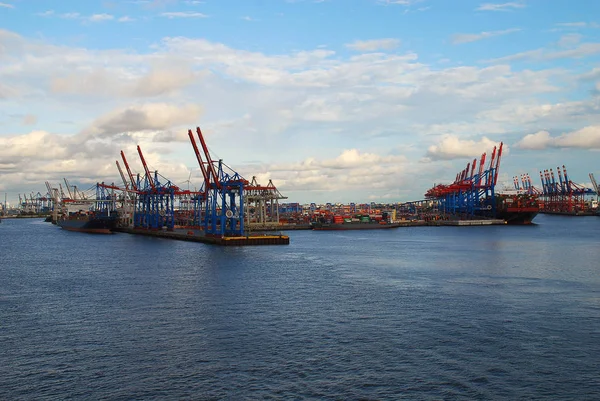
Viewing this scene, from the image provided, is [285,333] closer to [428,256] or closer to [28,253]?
[428,256]

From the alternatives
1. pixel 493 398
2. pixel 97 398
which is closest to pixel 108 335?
pixel 97 398

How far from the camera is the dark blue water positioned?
18188 mm

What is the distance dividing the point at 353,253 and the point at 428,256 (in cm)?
864

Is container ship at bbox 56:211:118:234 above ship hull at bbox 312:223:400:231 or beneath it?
above

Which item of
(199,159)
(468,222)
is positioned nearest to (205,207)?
(199,159)

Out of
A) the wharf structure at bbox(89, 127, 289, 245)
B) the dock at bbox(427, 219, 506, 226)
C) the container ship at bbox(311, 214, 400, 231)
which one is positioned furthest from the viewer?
the dock at bbox(427, 219, 506, 226)

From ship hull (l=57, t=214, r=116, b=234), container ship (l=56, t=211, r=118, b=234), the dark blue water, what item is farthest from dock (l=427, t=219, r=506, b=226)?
the dark blue water

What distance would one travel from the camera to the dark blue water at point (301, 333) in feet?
59.7

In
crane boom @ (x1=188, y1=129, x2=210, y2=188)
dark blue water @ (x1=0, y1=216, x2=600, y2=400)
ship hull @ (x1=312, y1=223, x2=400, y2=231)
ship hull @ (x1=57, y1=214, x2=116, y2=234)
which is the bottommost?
dark blue water @ (x1=0, y1=216, x2=600, y2=400)

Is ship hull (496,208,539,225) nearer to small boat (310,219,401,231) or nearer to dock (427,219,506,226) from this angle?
dock (427,219,506,226)

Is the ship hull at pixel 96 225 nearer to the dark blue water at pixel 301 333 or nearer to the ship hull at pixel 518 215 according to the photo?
the dark blue water at pixel 301 333

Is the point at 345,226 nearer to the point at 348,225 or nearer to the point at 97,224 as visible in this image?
the point at 348,225

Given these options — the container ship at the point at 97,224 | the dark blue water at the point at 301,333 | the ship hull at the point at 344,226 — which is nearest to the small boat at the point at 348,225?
the ship hull at the point at 344,226

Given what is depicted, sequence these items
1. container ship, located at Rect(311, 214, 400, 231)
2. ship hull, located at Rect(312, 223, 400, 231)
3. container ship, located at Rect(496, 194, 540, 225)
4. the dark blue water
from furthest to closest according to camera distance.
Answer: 1. container ship, located at Rect(496, 194, 540, 225)
2. container ship, located at Rect(311, 214, 400, 231)
3. ship hull, located at Rect(312, 223, 400, 231)
4. the dark blue water
